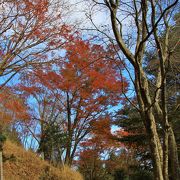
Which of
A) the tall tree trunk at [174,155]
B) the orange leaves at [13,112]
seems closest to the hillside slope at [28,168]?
the orange leaves at [13,112]

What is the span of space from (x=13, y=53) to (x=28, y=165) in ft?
28.3

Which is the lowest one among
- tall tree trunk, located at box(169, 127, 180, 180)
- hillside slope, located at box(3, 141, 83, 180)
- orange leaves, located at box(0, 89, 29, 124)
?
tall tree trunk, located at box(169, 127, 180, 180)

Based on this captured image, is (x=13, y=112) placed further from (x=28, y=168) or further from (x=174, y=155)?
(x=174, y=155)

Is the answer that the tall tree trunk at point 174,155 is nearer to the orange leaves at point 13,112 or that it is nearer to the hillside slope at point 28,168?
the hillside slope at point 28,168

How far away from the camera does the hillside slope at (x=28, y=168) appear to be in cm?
1424

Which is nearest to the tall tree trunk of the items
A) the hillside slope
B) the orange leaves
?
the hillside slope

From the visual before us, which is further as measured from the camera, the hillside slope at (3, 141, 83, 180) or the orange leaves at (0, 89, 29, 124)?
the orange leaves at (0, 89, 29, 124)

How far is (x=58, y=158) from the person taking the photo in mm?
18781

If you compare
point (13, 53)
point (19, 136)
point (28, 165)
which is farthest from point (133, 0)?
point (19, 136)

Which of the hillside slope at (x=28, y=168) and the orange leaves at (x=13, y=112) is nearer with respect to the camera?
the hillside slope at (x=28, y=168)

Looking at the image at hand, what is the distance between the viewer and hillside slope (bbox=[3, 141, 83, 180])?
14.2 metres

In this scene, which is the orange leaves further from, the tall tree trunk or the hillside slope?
the tall tree trunk

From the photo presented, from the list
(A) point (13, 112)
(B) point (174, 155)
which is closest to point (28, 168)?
(A) point (13, 112)

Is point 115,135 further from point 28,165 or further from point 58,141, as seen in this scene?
point 28,165
